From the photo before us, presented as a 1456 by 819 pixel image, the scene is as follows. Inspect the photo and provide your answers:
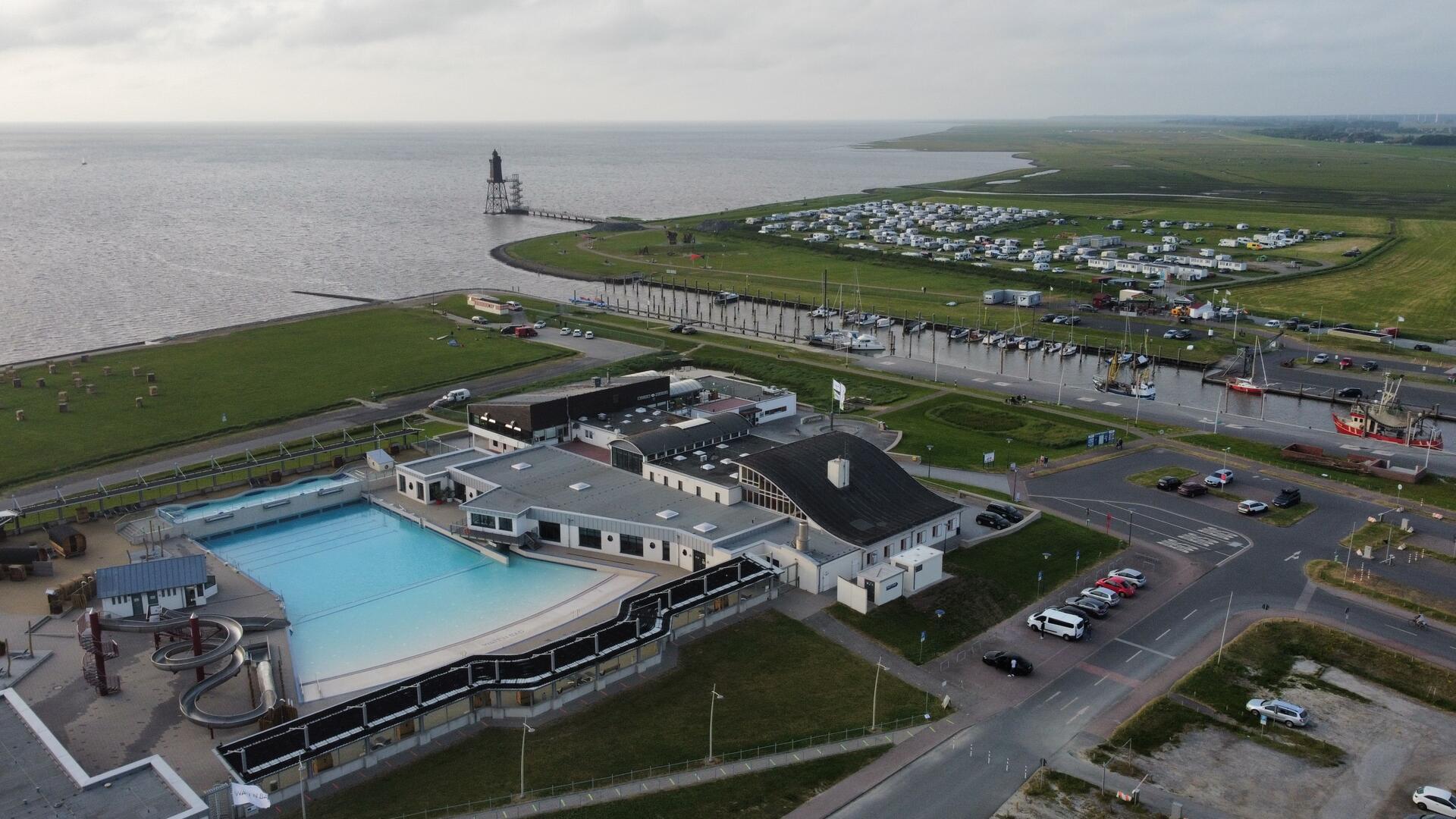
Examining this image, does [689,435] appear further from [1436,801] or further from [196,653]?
[1436,801]

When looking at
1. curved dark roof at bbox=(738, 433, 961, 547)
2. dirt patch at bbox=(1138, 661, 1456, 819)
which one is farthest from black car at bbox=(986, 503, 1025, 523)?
dirt patch at bbox=(1138, 661, 1456, 819)

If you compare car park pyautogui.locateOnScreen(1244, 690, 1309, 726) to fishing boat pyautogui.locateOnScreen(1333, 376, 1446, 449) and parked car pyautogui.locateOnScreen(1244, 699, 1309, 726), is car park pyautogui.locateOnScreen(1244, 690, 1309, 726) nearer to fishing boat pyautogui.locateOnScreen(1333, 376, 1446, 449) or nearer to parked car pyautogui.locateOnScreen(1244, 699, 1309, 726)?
parked car pyautogui.locateOnScreen(1244, 699, 1309, 726)

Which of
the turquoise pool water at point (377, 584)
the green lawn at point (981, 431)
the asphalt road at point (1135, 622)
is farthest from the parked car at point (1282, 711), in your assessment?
the green lawn at point (981, 431)

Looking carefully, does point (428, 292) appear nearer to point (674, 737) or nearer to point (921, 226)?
point (921, 226)

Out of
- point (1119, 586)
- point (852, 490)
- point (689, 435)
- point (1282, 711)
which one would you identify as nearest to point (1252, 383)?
point (1119, 586)

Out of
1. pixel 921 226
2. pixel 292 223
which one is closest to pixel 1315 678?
pixel 921 226

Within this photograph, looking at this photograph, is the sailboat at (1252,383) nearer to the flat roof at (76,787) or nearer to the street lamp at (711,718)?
the street lamp at (711,718)
